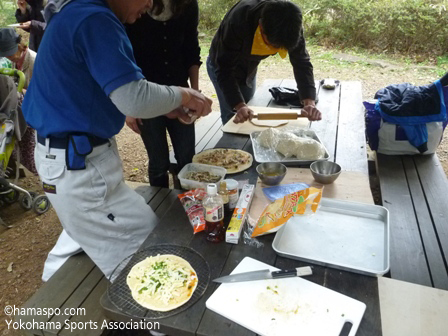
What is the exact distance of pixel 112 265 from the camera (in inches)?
68.5

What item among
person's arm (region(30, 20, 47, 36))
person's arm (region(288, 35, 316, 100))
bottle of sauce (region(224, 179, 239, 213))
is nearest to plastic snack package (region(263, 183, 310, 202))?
bottle of sauce (region(224, 179, 239, 213))

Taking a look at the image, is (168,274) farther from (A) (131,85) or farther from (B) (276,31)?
(B) (276,31)

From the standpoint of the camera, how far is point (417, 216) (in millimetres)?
2217

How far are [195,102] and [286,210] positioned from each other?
703mm

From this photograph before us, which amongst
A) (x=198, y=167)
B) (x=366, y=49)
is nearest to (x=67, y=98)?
(x=198, y=167)

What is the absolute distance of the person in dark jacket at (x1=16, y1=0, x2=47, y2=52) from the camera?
455 cm

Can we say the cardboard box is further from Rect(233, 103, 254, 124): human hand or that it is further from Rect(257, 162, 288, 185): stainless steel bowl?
Rect(233, 103, 254, 124): human hand

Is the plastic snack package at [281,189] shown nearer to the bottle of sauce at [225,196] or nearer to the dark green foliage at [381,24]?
the bottle of sauce at [225,196]

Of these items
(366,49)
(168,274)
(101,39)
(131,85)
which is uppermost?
(101,39)

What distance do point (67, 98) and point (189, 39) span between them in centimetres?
113

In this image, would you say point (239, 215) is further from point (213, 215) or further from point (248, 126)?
point (248, 126)

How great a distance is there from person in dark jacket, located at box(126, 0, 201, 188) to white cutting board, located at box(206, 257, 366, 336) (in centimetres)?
140

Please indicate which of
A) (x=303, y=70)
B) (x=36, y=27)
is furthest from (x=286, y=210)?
(x=36, y=27)

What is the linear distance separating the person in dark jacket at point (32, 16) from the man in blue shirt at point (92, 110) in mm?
3693
